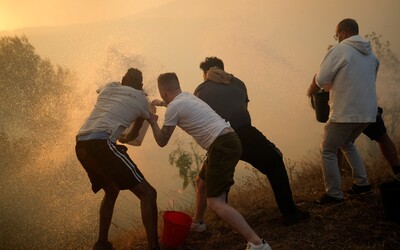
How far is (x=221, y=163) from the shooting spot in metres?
3.58

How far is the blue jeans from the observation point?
4.40 metres

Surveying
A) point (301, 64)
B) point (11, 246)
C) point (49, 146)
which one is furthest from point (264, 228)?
point (301, 64)

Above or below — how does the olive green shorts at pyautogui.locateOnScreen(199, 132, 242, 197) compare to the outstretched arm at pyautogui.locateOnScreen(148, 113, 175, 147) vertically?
below

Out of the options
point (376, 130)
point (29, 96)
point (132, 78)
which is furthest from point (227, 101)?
point (29, 96)

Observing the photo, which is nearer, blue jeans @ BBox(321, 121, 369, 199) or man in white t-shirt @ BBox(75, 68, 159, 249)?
man in white t-shirt @ BBox(75, 68, 159, 249)

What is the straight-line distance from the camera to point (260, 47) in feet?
317

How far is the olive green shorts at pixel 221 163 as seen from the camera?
351 cm

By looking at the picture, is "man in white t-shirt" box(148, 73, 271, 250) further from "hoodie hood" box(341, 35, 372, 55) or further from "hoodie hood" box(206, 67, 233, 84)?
"hoodie hood" box(341, 35, 372, 55)

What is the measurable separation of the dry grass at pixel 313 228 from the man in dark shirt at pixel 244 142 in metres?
0.23

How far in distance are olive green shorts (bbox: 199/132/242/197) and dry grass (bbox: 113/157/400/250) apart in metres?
1.01

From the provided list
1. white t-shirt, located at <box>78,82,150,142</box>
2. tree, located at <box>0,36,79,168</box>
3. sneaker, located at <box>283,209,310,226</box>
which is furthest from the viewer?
tree, located at <box>0,36,79,168</box>

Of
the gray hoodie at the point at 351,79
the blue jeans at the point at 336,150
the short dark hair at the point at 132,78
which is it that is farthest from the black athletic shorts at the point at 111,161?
the gray hoodie at the point at 351,79

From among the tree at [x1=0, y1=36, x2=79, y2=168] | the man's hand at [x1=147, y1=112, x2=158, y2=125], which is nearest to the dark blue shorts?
the man's hand at [x1=147, y1=112, x2=158, y2=125]

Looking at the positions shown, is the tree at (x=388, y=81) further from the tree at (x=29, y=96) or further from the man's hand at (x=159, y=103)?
the man's hand at (x=159, y=103)
